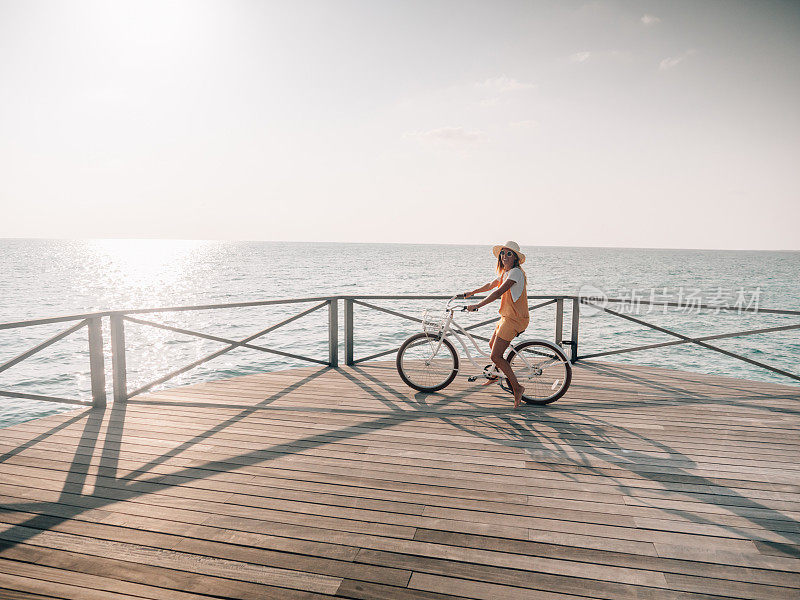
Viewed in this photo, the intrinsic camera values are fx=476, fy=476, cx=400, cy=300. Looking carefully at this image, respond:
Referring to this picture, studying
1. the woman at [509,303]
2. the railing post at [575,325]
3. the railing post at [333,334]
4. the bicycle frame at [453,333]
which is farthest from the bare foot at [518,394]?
the railing post at [333,334]

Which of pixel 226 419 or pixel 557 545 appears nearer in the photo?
pixel 557 545

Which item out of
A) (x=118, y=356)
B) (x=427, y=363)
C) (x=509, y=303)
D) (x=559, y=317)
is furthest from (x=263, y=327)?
(x=509, y=303)

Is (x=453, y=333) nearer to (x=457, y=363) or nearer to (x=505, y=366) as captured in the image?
(x=457, y=363)

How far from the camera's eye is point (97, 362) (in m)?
5.09

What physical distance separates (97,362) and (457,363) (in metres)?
3.96

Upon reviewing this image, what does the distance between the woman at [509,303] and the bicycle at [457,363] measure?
7.8 inches

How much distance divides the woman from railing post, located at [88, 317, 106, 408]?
3973 mm

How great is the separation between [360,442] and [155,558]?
6.31ft

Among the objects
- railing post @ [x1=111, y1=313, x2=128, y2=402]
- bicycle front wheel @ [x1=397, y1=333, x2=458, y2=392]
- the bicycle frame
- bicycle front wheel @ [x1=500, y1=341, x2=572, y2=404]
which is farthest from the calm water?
railing post @ [x1=111, y1=313, x2=128, y2=402]

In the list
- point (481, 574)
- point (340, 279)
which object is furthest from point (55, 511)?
point (340, 279)

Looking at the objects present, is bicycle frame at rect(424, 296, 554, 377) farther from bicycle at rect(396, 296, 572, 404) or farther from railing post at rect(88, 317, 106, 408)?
railing post at rect(88, 317, 106, 408)

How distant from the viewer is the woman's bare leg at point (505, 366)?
5.07 m

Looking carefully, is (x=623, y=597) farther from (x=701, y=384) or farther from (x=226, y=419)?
(x=701, y=384)

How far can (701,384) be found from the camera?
6.17 metres
